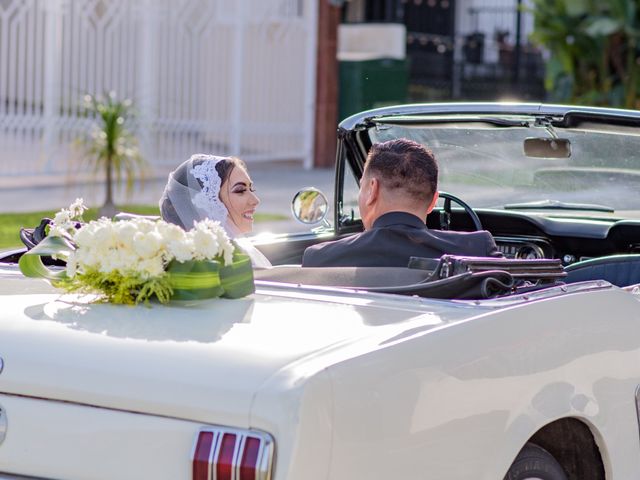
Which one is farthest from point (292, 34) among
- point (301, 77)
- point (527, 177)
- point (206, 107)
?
point (527, 177)

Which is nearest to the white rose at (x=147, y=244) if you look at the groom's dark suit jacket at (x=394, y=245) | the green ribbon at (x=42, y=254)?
the green ribbon at (x=42, y=254)

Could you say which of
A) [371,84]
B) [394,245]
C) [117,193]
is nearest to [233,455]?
[394,245]

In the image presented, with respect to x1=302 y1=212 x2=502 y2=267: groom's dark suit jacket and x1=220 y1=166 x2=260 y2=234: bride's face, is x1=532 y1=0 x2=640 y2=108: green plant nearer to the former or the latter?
x1=220 y1=166 x2=260 y2=234: bride's face

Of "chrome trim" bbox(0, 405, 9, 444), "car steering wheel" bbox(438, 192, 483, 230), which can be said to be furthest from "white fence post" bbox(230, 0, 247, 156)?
"chrome trim" bbox(0, 405, 9, 444)

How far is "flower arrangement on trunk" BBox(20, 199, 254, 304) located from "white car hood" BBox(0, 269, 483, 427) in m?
0.04

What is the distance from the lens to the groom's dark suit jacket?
12.4ft

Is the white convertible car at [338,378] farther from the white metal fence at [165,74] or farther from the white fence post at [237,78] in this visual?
the white fence post at [237,78]

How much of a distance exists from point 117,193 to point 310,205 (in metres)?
9.26

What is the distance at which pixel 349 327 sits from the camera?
2918 millimetres

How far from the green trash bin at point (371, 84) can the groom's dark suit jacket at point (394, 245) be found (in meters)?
14.6

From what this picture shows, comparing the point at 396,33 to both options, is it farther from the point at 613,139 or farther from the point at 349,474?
the point at 349,474

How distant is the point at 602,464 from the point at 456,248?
2.73 ft

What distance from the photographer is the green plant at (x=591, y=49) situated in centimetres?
1950

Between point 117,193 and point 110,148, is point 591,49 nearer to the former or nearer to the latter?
point 117,193
